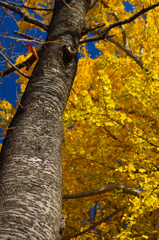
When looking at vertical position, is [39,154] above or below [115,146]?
below

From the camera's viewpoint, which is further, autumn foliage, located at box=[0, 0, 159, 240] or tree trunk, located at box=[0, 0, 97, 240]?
autumn foliage, located at box=[0, 0, 159, 240]

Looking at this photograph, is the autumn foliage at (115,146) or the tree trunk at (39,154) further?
the autumn foliage at (115,146)

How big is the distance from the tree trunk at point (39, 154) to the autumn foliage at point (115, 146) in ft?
0.60

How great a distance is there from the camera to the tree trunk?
90 cm

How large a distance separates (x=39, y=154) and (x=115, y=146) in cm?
309

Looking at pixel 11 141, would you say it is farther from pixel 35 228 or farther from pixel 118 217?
pixel 118 217

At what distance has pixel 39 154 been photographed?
3.82 feet

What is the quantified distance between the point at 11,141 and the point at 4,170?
0.20 metres

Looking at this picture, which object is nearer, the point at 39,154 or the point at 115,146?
the point at 39,154

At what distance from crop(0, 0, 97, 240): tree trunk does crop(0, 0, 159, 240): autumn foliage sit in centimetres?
18

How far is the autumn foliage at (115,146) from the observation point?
8.57 ft

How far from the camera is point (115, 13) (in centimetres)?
682

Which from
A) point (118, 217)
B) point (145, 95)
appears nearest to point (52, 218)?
point (145, 95)

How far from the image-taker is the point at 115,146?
406 cm
